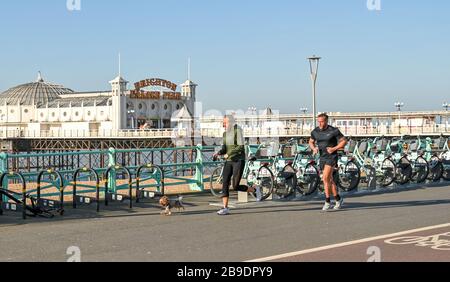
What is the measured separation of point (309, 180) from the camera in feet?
42.7

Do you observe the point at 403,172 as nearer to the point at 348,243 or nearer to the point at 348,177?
the point at 348,177

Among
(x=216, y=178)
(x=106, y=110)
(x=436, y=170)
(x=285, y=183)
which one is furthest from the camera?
(x=106, y=110)

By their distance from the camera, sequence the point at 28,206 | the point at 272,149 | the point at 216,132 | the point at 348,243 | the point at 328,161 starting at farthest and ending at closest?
the point at 216,132, the point at 272,149, the point at 328,161, the point at 28,206, the point at 348,243

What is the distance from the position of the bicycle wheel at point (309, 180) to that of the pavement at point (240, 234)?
103 centimetres

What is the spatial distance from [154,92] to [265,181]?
289ft

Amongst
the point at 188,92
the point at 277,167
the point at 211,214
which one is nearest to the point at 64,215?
the point at 211,214

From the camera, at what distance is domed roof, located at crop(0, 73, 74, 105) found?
118 metres

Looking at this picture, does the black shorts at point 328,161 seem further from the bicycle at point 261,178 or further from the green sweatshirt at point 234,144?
the bicycle at point 261,178

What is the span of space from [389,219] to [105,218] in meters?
4.26

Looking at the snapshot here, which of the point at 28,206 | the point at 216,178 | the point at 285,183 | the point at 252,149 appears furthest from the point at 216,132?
the point at 28,206

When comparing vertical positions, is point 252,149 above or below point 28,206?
above

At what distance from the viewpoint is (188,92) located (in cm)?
10562

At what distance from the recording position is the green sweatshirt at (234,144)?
10.5 metres
